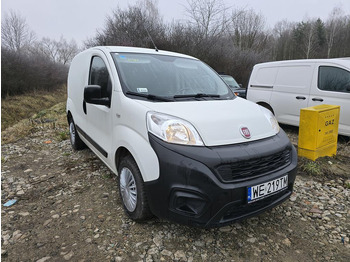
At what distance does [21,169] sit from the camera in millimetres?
3883

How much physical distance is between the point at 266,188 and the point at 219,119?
683 mm

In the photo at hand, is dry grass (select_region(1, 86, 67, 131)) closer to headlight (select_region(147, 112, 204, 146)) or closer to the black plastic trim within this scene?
the black plastic trim

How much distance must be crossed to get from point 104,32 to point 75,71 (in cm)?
1358

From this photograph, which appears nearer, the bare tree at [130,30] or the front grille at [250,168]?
the front grille at [250,168]

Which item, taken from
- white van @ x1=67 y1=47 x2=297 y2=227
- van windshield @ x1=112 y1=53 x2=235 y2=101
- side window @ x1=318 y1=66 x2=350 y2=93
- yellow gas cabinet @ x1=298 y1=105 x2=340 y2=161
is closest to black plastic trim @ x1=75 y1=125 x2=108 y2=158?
white van @ x1=67 y1=47 x2=297 y2=227

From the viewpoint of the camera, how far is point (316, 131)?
12.1 ft

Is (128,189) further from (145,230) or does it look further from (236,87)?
(236,87)

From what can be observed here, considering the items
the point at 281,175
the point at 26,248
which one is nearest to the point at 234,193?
the point at 281,175

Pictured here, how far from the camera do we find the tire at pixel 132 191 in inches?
83.9

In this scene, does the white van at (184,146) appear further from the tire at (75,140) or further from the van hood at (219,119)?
the tire at (75,140)

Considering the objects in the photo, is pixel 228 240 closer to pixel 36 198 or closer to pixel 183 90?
pixel 183 90

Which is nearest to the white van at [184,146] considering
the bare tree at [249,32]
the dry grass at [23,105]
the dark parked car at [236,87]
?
the dark parked car at [236,87]

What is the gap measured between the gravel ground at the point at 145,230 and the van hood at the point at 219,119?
930mm

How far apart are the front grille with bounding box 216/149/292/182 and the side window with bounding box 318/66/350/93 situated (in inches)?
142
